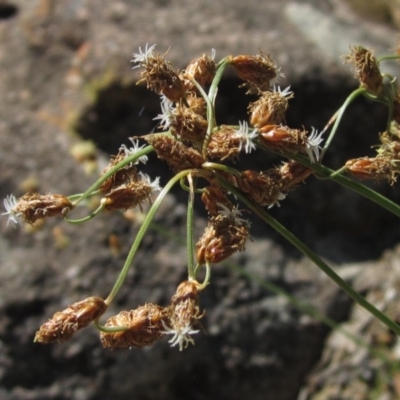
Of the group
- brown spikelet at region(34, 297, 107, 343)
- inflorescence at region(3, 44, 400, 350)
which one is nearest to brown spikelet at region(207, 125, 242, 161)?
inflorescence at region(3, 44, 400, 350)

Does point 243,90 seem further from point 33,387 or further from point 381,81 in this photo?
point 381,81

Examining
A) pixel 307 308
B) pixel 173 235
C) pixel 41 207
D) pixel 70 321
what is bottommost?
pixel 307 308

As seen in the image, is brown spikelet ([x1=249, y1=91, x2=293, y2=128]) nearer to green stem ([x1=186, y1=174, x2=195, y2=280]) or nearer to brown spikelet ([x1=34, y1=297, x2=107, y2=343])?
green stem ([x1=186, y1=174, x2=195, y2=280])

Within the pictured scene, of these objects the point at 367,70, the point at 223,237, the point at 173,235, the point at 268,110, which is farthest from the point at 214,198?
the point at 173,235

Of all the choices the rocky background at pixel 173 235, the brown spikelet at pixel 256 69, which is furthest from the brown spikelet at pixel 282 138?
the rocky background at pixel 173 235

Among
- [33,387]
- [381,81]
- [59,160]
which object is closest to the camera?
[381,81]

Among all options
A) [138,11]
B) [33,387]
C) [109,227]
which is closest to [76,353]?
[33,387]

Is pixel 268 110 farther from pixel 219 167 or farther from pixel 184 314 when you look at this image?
pixel 184 314
